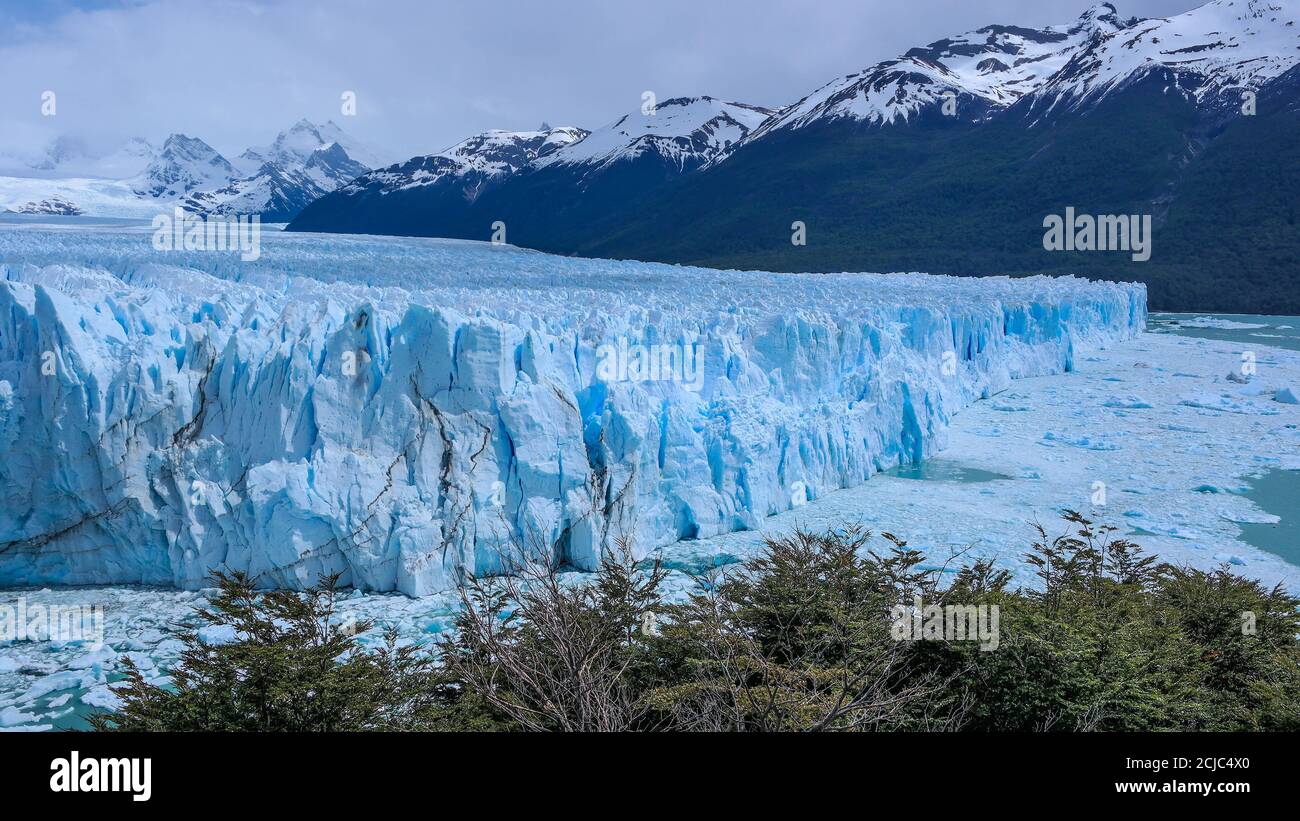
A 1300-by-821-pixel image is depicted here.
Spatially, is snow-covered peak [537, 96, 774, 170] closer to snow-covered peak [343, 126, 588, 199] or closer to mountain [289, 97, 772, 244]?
mountain [289, 97, 772, 244]

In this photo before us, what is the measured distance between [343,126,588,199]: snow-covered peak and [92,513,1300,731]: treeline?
3555 inches

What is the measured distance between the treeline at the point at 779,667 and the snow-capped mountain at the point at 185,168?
170 m

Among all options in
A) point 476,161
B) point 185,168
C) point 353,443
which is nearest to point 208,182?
point 185,168

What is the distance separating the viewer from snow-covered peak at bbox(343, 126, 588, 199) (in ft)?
305

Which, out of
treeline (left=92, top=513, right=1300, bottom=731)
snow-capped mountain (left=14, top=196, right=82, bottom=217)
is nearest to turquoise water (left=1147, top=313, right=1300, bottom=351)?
treeline (left=92, top=513, right=1300, bottom=731)

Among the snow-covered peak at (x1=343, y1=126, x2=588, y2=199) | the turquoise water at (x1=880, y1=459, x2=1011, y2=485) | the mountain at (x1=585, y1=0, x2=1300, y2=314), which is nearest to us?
the turquoise water at (x1=880, y1=459, x2=1011, y2=485)

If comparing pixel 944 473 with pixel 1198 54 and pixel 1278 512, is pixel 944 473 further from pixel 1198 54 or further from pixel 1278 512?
pixel 1198 54

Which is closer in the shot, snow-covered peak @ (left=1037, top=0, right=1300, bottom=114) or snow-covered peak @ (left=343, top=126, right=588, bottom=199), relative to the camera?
snow-covered peak @ (left=1037, top=0, right=1300, bottom=114)

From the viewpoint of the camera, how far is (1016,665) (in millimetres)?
4703

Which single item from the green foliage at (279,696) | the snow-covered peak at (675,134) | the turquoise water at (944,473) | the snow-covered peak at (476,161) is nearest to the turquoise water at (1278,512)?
the turquoise water at (944,473)

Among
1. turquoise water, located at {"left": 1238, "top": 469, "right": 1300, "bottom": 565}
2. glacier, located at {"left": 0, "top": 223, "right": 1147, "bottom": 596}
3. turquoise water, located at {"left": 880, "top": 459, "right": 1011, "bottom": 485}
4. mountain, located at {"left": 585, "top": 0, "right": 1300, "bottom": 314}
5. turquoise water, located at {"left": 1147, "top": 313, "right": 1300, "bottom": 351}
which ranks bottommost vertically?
turquoise water, located at {"left": 1238, "top": 469, "right": 1300, "bottom": 565}

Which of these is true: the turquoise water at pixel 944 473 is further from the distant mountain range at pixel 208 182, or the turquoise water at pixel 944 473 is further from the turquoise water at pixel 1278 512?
the distant mountain range at pixel 208 182
